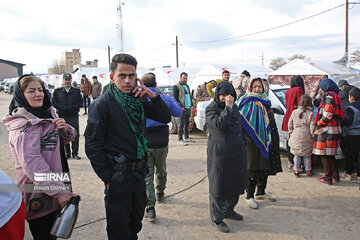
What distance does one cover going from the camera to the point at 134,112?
87.1 inches

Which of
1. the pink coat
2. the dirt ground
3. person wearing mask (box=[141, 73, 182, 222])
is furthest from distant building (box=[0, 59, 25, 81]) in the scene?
the pink coat

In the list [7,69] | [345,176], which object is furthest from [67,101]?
[7,69]

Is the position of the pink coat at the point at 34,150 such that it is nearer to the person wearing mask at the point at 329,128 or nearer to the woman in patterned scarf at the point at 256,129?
the woman in patterned scarf at the point at 256,129

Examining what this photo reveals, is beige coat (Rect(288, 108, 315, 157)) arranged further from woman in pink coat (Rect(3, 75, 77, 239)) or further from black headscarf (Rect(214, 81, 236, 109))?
woman in pink coat (Rect(3, 75, 77, 239))

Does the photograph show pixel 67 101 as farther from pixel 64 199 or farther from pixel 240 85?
pixel 64 199

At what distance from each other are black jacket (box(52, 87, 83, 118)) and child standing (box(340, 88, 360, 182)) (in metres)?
5.36

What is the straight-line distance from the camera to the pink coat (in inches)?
83.9

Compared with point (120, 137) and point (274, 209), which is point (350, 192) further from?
point (120, 137)

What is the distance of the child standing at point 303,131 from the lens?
5.08 m

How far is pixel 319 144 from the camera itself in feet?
15.7

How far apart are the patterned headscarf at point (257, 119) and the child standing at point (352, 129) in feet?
5.92

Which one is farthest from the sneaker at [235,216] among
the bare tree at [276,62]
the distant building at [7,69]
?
the distant building at [7,69]

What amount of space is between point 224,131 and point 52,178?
1.87 m

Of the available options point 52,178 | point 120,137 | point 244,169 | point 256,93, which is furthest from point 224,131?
point 52,178
